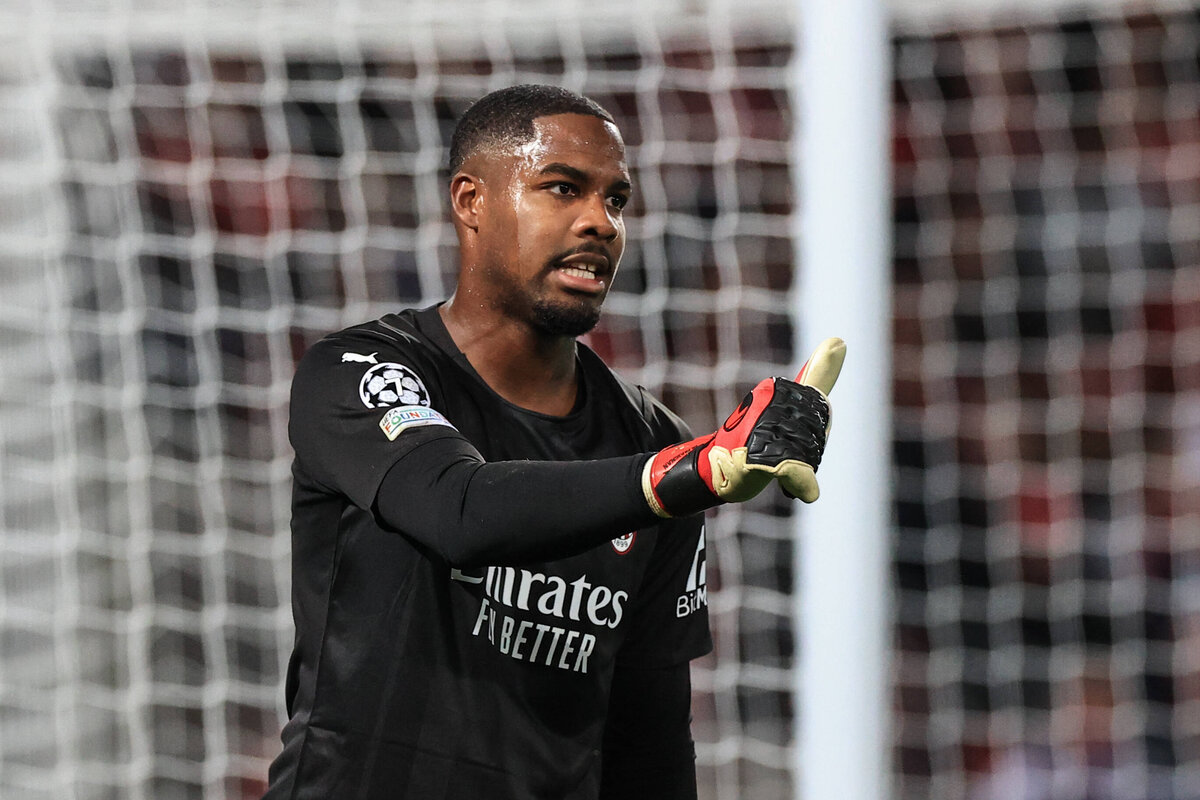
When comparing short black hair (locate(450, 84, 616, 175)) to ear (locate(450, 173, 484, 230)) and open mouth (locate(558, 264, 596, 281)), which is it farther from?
open mouth (locate(558, 264, 596, 281))

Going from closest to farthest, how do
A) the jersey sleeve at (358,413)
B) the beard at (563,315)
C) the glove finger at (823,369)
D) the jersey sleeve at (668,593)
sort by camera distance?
the glove finger at (823,369), the jersey sleeve at (358,413), the beard at (563,315), the jersey sleeve at (668,593)

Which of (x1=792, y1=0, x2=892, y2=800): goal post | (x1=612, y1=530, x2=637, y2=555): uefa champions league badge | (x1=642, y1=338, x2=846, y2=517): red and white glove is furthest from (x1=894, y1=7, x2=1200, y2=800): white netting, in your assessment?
(x1=642, y1=338, x2=846, y2=517): red and white glove

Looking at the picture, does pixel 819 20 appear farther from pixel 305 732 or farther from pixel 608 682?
pixel 305 732

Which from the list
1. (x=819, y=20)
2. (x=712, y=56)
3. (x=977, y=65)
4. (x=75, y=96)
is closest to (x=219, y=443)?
(x=75, y=96)

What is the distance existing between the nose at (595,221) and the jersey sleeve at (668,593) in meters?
0.32

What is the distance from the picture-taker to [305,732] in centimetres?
170

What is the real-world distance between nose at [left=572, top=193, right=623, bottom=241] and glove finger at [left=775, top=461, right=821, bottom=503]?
60 centimetres

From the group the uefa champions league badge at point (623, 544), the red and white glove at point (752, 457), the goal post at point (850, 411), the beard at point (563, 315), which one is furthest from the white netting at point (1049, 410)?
the red and white glove at point (752, 457)

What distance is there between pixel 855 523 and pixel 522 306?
3.20 feet

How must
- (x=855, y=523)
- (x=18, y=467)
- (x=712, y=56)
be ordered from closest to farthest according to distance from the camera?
A: (x=855, y=523) < (x=18, y=467) < (x=712, y=56)

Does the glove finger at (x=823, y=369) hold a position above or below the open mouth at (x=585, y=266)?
below

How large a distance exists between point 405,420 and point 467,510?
0.59 feet

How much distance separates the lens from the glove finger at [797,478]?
1.23 metres

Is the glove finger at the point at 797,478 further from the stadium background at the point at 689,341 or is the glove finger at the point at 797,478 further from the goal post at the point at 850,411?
the stadium background at the point at 689,341
